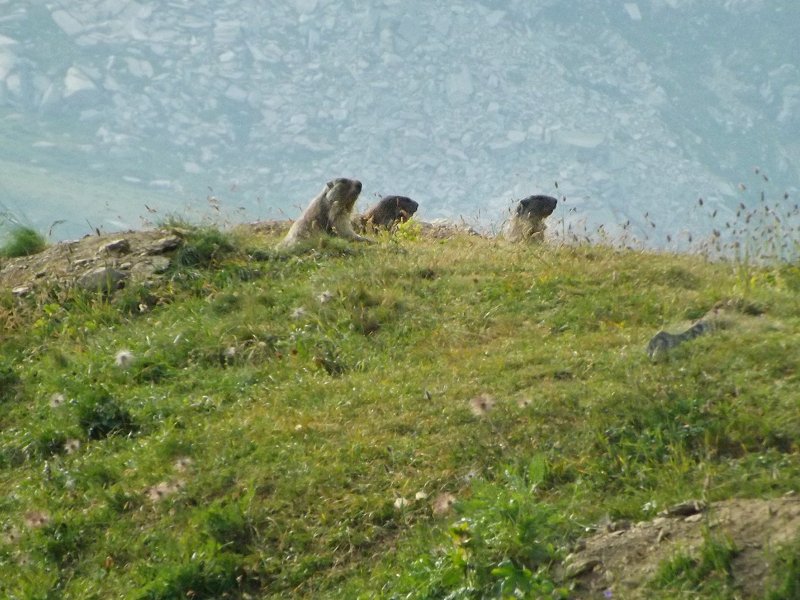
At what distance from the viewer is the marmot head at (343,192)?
39.1 ft

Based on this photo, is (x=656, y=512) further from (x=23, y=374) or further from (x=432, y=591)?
(x=23, y=374)

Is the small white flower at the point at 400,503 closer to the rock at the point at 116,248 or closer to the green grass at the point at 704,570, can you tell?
the green grass at the point at 704,570

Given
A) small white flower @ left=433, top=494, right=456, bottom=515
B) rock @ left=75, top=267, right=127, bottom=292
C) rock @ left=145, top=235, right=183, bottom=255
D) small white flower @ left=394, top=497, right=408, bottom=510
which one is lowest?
small white flower @ left=394, top=497, right=408, bottom=510

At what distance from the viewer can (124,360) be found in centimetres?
832

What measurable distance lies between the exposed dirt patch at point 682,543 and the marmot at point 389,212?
29.5 feet

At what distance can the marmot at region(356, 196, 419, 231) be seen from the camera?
44.5ft

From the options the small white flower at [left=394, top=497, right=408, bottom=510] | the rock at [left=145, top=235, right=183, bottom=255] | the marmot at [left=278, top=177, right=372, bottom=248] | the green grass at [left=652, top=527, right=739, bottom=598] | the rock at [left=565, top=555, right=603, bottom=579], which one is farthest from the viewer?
the marmot at [left=278, top=177, right=372, bottom=248]

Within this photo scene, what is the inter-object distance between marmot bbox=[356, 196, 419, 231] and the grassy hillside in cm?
377

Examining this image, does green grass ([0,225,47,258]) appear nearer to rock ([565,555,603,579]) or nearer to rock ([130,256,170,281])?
rock ([130,256,170,281])

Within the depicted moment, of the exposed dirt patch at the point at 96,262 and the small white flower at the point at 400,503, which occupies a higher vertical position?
the exposed dirt patch at the point at 96,262

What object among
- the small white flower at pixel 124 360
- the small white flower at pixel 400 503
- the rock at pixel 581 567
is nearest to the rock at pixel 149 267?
the small white flower at pixel 124 360

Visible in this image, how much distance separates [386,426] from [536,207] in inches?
254

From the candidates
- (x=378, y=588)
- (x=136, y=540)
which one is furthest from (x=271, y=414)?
(x=378, y=588)

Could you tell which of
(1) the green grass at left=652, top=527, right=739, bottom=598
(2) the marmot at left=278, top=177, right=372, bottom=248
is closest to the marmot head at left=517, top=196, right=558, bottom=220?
(2) the marmot at left=278, top=177, right=372, bottom=248
